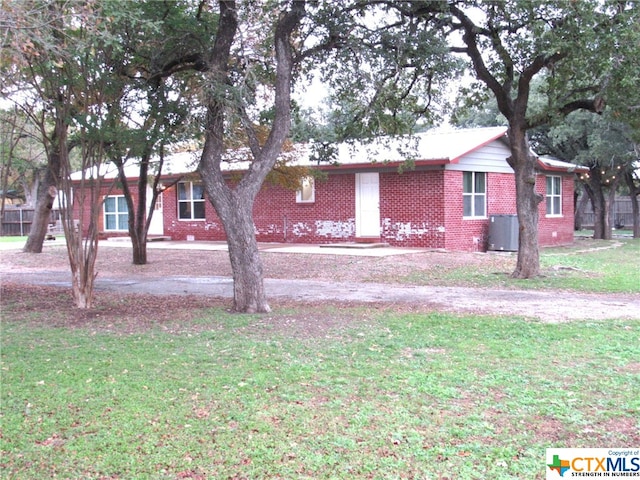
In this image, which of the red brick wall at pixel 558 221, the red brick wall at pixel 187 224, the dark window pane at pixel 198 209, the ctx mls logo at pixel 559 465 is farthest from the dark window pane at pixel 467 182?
the ctx mls logo at pixel 559 465

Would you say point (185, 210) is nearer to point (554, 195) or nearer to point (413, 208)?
point (413, 208)

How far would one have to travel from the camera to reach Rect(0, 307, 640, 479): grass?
4129mm

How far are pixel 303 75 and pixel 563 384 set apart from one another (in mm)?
8873

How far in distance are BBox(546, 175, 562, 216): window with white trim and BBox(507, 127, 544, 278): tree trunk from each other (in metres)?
12.1

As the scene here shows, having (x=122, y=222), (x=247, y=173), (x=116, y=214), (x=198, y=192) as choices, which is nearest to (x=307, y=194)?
(x=198, y=192)

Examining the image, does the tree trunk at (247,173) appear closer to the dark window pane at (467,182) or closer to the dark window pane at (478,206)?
the dark window pane at (467,182)

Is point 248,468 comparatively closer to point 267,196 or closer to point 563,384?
point 563,384

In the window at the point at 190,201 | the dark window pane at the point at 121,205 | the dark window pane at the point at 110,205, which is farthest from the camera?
the dark window pane at the point at 110,205

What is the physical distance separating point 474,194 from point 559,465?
1753 centimetres

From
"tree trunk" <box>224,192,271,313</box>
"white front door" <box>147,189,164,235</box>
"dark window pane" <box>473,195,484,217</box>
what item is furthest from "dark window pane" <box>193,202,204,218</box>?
"tree trunk" <box>224,192,271,313</box>

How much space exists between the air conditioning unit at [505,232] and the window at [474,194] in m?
0.62

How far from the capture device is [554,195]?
1001 inches

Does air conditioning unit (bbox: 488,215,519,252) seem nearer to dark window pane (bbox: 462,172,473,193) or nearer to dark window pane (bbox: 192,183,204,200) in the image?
dark window pane (bbox: 462,172,473,193)

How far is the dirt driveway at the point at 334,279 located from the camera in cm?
1020
